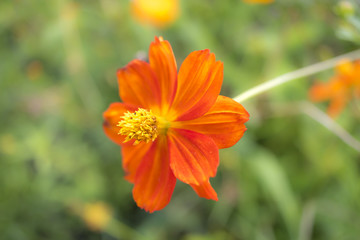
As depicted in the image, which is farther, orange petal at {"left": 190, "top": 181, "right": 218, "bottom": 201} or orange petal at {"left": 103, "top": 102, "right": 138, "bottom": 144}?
orange petal at {"left": 103, "top": 102, "right": 138, "bottom": 144}

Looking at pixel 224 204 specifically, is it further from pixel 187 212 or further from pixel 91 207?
pixel 91 207

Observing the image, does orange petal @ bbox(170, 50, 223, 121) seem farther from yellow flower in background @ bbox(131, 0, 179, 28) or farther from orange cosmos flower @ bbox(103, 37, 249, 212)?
yellow flower in background @ bbox(131, 0, 179, 28)

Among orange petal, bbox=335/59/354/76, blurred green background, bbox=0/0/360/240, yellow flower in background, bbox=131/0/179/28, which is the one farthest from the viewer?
yellow flower in background, bbox=131/0/179/28

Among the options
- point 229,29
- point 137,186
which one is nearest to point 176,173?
point 137,186

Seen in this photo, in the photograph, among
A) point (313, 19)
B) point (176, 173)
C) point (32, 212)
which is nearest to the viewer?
point (176, 173)

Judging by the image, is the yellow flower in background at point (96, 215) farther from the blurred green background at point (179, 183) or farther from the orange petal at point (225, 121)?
the orange petal at point (225, 121)

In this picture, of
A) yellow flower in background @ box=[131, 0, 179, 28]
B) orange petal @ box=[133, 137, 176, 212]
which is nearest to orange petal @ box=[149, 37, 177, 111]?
orange petal @ box=[133, 137, 176, 212]

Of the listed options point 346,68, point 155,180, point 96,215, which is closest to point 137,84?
point 155,180
